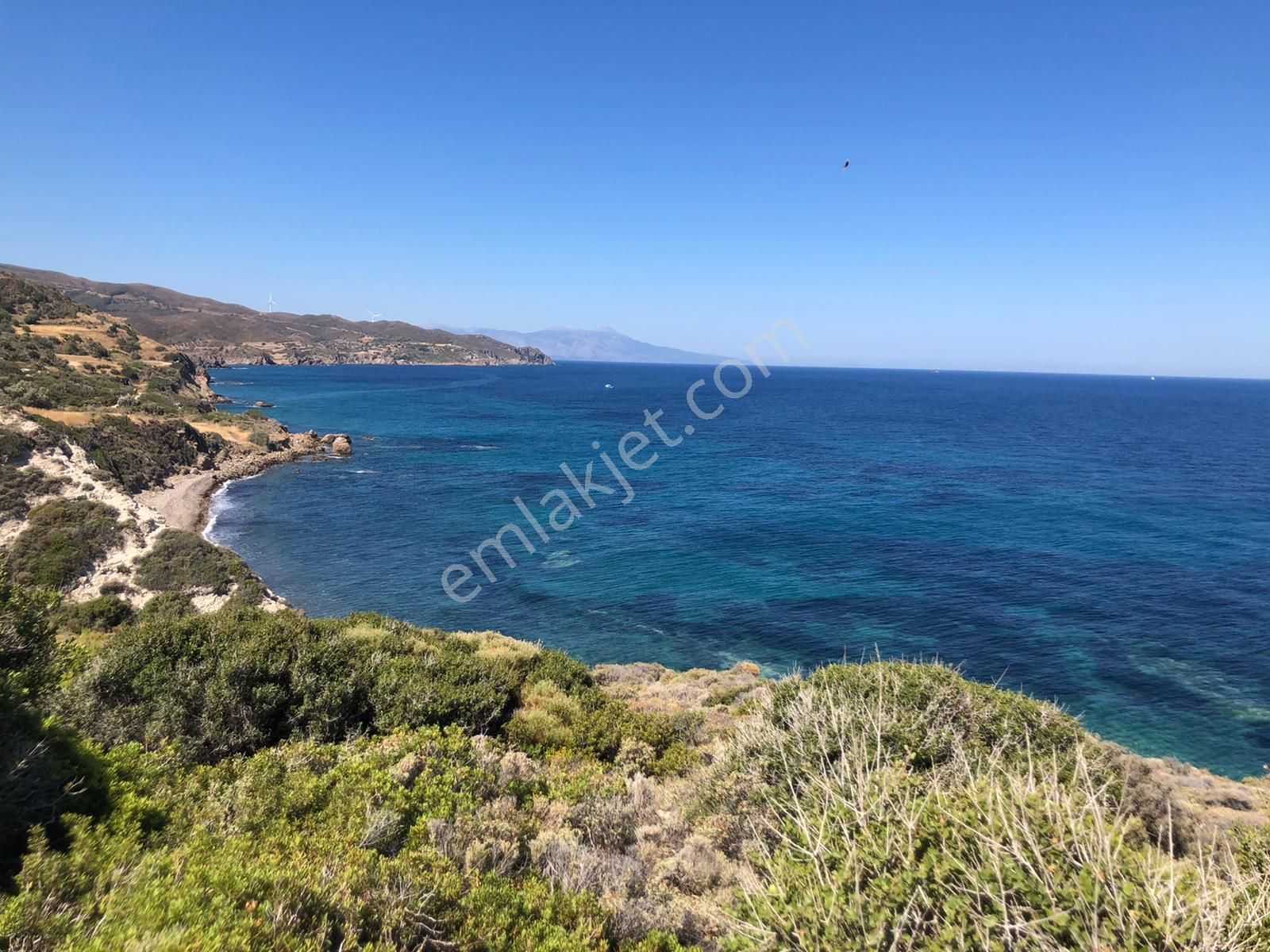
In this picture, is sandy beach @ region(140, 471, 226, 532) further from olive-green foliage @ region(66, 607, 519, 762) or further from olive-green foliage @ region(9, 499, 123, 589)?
olive-green foliage @ region(66, 607, 519, 762)

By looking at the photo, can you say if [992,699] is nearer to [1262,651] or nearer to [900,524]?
[1262,651]

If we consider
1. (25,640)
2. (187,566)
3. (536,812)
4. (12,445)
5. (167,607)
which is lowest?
(187,566)

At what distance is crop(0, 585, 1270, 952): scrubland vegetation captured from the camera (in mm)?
4414

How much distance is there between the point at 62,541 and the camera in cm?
2761

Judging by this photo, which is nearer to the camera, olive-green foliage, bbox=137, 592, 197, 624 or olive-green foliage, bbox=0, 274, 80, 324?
olive-green foliage, bbox=137, 592, 197, 624

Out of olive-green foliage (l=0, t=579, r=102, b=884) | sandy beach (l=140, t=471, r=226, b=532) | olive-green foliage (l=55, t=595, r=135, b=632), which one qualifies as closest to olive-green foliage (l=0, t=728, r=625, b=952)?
olive-green foliage (l=0, t=579, r=102, b=884)

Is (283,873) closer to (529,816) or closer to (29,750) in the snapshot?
(29,750)

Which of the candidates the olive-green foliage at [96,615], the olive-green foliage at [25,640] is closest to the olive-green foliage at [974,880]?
the olive-green foliage at [25,640]

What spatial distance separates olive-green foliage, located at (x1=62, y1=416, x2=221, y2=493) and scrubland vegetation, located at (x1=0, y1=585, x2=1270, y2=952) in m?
37.5

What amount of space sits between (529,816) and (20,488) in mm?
36730

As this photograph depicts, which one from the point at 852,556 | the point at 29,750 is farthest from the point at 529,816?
the point at 852,556

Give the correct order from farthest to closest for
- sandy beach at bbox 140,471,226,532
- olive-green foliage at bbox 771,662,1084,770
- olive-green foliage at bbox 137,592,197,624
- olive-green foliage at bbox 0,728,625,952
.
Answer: sandy beach at bbox 140,471,226,532, olive-green foliage at bbox 137,592,197,624, olive-green foliage at bbox 771,662,1084,770, olive-green foliage at bbox 0,728,625,952

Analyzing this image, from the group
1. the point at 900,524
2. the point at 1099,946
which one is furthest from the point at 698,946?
the point at 900,524

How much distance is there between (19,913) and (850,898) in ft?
18.6
